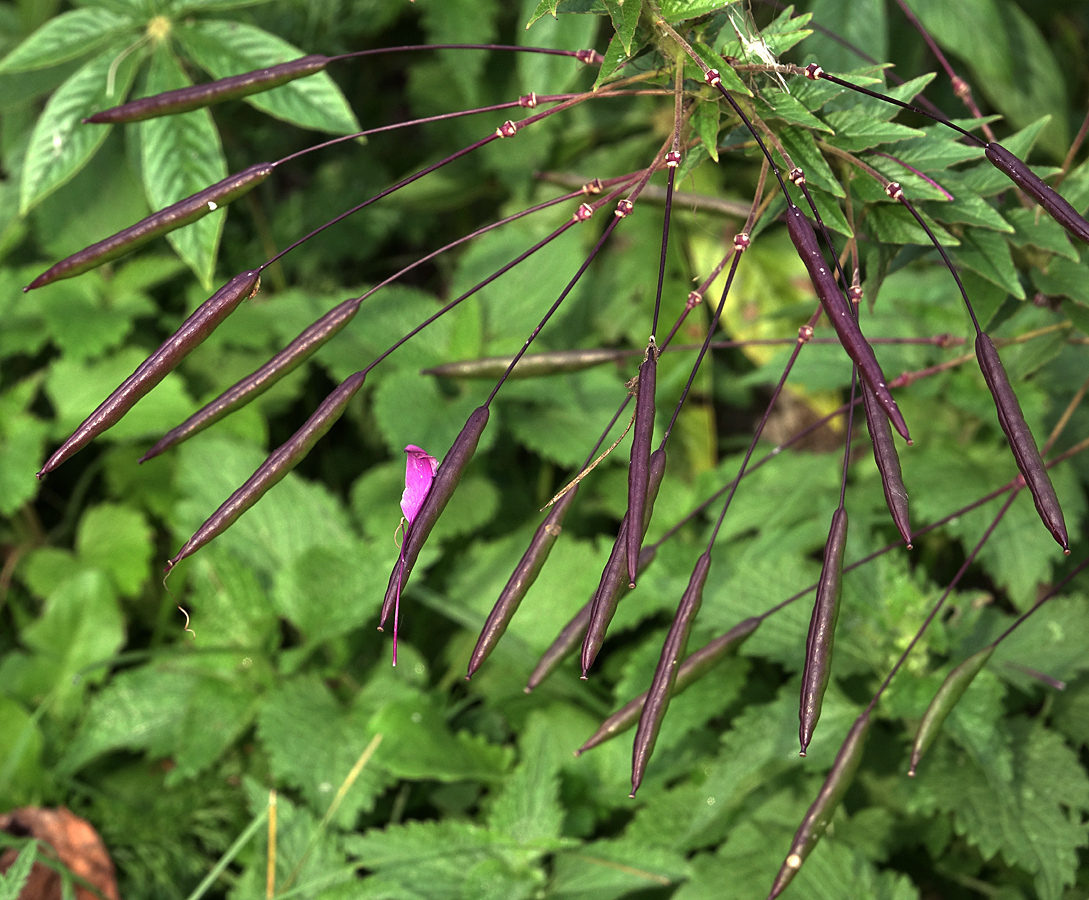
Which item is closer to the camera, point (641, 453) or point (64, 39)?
point (641, 453)

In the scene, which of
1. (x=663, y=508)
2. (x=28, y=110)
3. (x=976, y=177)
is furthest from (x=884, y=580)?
(x=28, y=110)

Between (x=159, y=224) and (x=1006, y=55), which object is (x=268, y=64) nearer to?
(x=159, y=224)

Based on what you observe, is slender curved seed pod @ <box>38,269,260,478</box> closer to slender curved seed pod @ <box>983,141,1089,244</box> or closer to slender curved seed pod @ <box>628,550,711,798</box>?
slender curved seed pod @ <box>628,550,711,798</box>

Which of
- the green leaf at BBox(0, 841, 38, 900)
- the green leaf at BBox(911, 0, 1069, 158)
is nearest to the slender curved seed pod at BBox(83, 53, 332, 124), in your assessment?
the green leaf at BBox(0, 841, 38, 900)

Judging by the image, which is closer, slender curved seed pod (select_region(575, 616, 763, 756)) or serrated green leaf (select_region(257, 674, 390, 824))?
slender curved seed pod (select_region(575, 616, 763, 756))

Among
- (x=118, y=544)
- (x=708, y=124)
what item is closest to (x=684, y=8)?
(x=708, y=124)

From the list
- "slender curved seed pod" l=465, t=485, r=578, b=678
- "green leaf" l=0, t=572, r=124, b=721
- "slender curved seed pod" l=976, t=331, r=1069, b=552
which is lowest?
"green leaf" l=0, t=572, r=124, b=721
